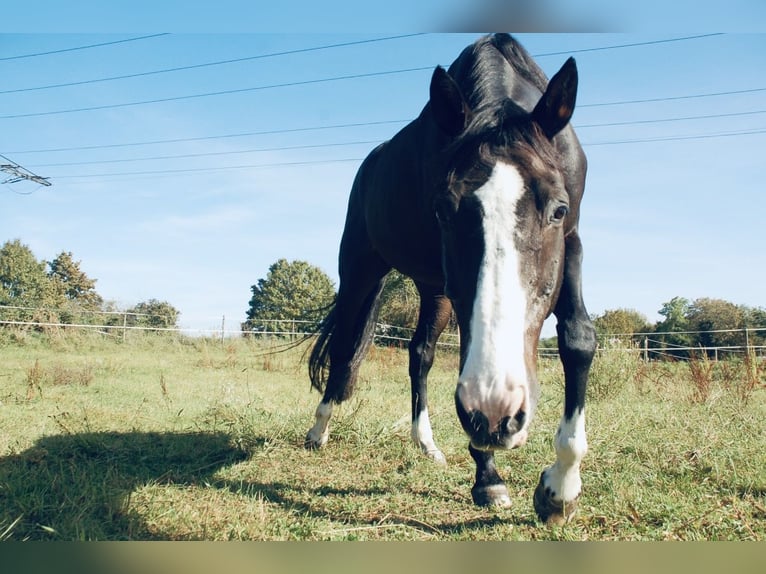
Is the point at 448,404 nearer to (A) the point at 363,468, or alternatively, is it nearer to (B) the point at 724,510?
(A) the point at 363,468

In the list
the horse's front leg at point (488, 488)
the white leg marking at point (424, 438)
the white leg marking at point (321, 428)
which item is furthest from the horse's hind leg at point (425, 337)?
the horse's front leg at point (488, 488)

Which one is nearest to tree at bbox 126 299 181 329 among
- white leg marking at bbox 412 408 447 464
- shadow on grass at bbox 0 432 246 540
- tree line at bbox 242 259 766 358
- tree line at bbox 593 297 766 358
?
tree line at bbox 242 259 766 358

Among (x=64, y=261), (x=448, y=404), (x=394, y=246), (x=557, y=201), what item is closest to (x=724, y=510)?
(x=557, y=201)

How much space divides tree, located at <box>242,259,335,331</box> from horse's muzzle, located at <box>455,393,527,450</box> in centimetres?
2554

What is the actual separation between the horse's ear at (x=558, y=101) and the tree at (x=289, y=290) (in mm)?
25166

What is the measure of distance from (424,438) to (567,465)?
5.04 feet

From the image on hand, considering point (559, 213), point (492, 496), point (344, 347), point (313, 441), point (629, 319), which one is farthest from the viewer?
point (629, 319)

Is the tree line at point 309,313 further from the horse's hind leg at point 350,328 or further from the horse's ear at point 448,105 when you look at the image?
the horse's ear at point 448,105

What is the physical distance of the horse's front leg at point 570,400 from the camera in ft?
7.92

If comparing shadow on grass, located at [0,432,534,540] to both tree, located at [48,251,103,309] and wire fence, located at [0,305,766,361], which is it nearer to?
wire fence, located at [0,305,766,361]

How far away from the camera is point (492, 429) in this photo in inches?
63.4

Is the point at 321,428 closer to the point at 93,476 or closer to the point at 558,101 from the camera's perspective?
the point at 93,476

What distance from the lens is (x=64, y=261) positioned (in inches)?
1511

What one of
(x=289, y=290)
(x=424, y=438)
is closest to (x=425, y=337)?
(x=424, y=438)
